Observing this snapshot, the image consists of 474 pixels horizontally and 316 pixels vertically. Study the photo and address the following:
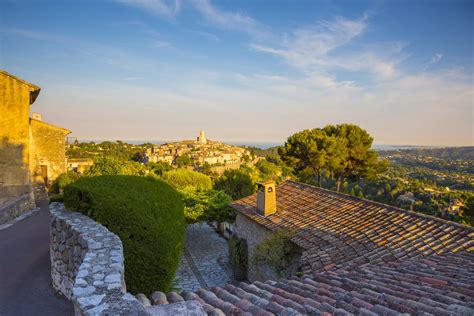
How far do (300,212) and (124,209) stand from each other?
243 inches

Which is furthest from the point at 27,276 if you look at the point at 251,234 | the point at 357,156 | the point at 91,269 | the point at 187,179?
the point at 357,156

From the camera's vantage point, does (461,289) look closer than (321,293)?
Yes

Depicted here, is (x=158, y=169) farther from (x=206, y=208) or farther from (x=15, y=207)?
(x=15, y=207)

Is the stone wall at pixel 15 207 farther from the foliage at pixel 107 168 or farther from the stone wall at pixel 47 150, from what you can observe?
the foliage at pixel 107 168

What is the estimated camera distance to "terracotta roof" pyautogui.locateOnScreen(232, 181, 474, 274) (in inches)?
242

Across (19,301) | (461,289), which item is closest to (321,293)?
(461,289)

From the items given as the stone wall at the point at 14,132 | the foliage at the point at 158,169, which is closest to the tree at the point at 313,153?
the foliage at the point at 158,169

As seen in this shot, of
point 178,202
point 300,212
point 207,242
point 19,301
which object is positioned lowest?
point 207,242

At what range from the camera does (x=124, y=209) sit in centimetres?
504

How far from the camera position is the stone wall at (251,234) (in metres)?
9.65

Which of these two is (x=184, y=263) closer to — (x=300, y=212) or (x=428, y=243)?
(x=300, y=212)

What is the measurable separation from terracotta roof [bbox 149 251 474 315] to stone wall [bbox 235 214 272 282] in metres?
4.90

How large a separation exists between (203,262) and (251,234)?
3.71m

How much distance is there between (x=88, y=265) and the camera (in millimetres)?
3291
